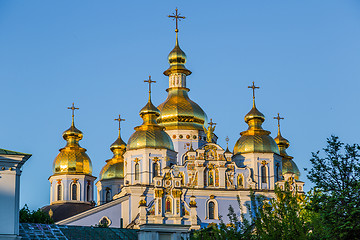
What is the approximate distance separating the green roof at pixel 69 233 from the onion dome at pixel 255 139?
1837cm

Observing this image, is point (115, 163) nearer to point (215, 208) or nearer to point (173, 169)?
point (173, 169)

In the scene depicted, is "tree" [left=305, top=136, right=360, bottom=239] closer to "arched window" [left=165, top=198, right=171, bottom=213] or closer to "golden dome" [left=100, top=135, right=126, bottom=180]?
"arched window" [left=165, top=198, right=171, bottom=213]

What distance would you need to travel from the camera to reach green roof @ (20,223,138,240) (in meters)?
37.3

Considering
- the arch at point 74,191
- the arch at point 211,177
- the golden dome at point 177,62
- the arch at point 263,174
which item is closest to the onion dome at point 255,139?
the arch at point 263,174

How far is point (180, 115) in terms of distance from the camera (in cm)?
6600

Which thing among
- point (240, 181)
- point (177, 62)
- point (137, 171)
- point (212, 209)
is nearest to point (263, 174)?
point (240, 181)

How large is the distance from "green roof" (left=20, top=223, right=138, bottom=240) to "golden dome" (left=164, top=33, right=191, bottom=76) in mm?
24534

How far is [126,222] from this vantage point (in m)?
59.8

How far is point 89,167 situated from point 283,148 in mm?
16622

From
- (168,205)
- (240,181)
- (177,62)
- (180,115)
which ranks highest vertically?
(177,62)

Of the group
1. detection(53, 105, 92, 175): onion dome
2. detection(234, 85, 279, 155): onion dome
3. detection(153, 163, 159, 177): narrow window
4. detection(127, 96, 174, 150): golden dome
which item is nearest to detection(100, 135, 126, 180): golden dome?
detection(53, 105, 92, 175): onion dome

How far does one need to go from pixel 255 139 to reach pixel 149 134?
8195mm

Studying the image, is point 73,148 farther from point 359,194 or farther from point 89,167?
point 359,194

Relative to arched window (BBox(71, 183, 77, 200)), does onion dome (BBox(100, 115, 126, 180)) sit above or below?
above
